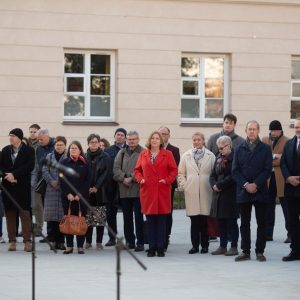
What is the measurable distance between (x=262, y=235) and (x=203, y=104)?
1350 centimetres

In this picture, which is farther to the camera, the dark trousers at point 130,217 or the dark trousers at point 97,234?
the dark trousers at point 97,234

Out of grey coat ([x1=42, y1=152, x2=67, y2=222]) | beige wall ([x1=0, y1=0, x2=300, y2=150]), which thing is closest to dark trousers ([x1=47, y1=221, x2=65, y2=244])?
grey coat ([x1=42, y1=152, x2=67, y2=222])

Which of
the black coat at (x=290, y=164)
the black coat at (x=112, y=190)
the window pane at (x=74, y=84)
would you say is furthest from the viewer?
the window pane at (x=74, y=84)

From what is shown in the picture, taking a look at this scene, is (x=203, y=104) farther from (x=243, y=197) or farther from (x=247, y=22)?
(x=243, y=197)

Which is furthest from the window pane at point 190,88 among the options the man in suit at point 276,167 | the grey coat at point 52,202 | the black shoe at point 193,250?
the black shoe at point 193,250

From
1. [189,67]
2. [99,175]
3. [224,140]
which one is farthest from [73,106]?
[224,140]

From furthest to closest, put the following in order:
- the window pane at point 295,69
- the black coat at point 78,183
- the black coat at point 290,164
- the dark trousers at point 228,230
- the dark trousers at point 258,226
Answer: the window pane at point 295,69
the black coat at point 78,183
the dark trousers at point 228,230
the black coat at point 290,164
the dark trousers at point 258,226

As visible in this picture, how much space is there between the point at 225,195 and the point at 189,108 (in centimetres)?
1263

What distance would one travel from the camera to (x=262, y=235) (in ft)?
49.0

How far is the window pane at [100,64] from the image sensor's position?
27234mm

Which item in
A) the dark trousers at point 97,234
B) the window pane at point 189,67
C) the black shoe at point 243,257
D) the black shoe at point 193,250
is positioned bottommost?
the black shoe at point 193,250

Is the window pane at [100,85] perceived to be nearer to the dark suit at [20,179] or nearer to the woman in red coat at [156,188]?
the dark suit at [20,179]

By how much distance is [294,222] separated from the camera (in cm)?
1503

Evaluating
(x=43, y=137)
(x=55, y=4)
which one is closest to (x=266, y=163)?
(x=43, y=137)
